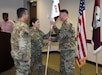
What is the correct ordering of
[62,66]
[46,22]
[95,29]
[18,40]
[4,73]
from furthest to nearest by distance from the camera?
[46,22] < [4,73] < [62,66] < [95,29] < [18,40]

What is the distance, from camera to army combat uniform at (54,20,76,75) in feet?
15.6

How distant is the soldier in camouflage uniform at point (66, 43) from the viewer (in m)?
4.74

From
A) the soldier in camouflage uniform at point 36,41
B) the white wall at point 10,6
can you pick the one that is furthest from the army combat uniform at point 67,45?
the white wall at point 10,6

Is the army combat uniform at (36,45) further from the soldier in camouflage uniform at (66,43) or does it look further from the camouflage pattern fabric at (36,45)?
the soldier in camouflage uniform at (66,43)

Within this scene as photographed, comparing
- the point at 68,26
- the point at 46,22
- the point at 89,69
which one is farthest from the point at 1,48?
the point at 46,22

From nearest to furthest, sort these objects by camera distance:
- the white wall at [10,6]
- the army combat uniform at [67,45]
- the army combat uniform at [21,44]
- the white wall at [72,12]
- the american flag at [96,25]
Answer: the army combat uniform at [21,44] → the american flag at [96,25] → the army combat uniform at [67,45] → the white wall at [72,12] → the white wall at [10,6]

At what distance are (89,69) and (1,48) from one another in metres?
2.60

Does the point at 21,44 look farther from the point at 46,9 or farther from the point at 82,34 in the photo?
the point at 46,9

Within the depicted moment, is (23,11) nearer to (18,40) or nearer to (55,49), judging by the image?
(18,40)

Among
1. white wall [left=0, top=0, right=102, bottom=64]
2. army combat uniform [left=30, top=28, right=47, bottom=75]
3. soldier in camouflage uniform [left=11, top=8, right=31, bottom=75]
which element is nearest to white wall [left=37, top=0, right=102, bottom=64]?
white wall [left=0, top=0, right=102, bottom=64]

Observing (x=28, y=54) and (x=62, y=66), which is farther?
(x=62, y=66)

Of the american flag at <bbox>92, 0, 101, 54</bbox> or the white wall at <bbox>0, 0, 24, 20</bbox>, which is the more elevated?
the white wall at <bbox>0, 0, 24, 20</bbox>

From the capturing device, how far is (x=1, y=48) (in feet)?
19.4

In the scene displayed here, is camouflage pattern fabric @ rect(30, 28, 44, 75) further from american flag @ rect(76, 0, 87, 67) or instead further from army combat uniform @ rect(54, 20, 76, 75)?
american flag @ rect(76, 0, 87, 67)
